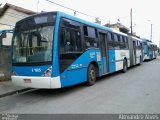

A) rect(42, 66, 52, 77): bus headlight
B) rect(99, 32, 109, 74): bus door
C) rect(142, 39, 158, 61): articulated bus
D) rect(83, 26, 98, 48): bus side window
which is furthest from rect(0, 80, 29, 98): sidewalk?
rect(142, 39, 158, 61): articulated bus

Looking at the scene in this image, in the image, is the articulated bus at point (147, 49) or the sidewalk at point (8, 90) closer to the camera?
the sidewalk at point (8, 90)

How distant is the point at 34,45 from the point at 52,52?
0.87 metres

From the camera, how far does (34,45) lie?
7461 mm

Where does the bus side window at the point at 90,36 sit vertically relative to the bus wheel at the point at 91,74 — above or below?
above

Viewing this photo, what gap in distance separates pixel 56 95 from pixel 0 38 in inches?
211

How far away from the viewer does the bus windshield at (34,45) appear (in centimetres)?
720

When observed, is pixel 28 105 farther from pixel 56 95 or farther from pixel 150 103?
pixel 150 103

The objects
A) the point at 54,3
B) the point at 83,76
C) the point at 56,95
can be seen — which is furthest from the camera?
the point at 54,3

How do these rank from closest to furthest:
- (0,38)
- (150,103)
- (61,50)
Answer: (150,103) < (61,50) < (0,38)

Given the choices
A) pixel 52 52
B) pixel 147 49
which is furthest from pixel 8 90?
pixel 147 49

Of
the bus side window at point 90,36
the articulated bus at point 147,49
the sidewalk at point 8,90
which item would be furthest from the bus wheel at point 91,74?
the articulated bus at point 147,49

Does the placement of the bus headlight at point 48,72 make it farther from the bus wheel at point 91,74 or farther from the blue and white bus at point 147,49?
the blue and white bus at point 147,49

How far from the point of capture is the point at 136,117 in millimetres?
5035

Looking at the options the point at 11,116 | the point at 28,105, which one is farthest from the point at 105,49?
the point at 11,116
